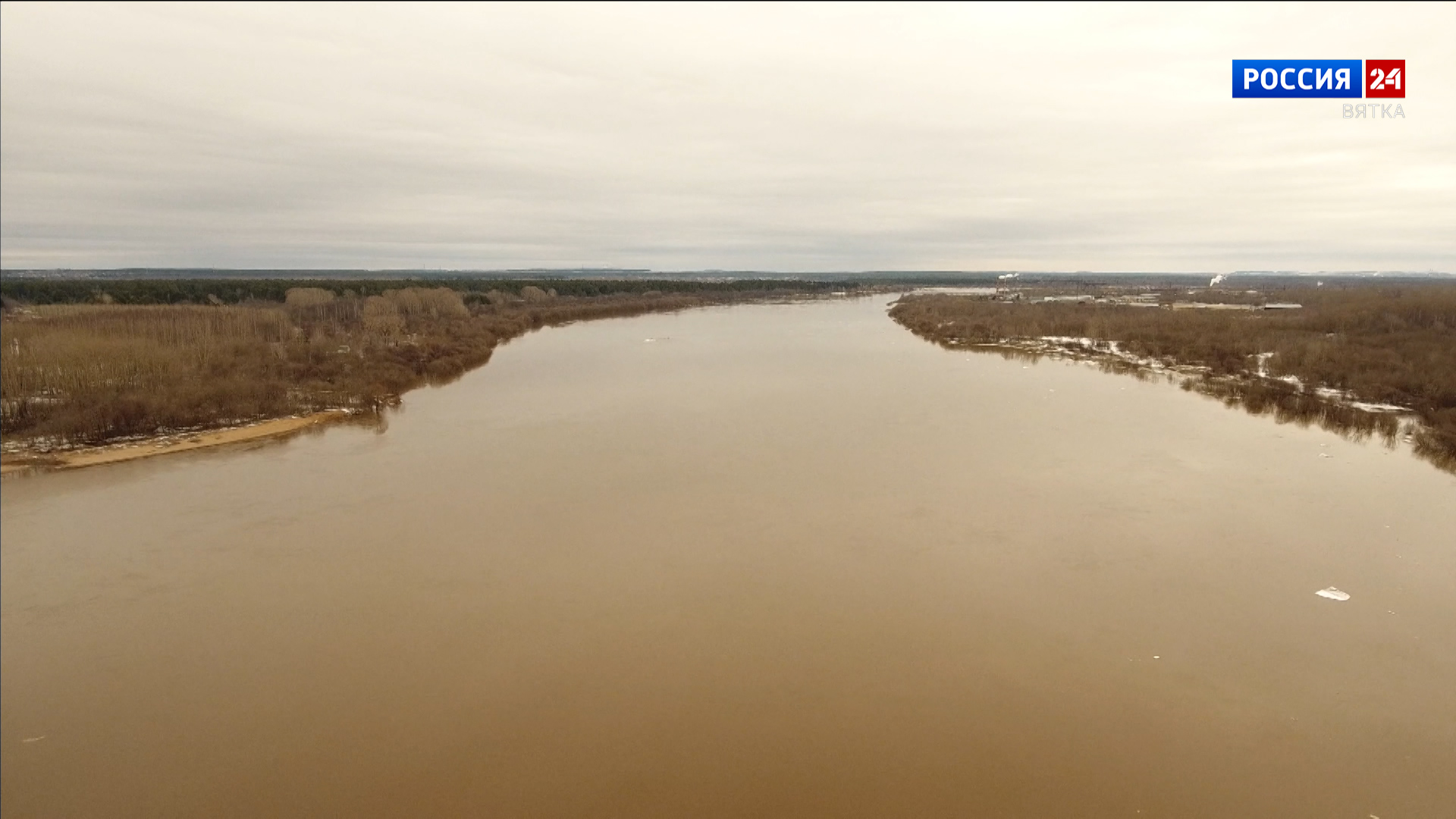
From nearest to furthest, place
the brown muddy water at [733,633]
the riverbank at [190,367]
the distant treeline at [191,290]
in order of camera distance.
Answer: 1. the brown muddy water at [733,633]
2. the riverbank at [190,367]
3. the distant treeline at [191,290]

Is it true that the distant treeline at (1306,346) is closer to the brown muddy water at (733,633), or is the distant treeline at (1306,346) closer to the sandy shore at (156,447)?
the brown muddy water at (733,633)

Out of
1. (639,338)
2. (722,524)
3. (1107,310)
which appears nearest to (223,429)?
(722,524)

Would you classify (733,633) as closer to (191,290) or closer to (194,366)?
(194,366)

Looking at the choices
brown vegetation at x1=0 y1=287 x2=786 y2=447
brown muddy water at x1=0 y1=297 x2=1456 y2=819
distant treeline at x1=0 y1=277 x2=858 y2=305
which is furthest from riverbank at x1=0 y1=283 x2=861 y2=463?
brown muddy water at x1=0 y1=297 x2=1456 y2=819

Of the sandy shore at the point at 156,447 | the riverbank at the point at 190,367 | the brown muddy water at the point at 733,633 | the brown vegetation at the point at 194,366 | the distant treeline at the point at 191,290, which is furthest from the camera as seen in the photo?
the distant treeline at the point at 191,290

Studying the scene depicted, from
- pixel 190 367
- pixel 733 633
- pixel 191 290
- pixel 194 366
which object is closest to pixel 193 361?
pixel 194 366

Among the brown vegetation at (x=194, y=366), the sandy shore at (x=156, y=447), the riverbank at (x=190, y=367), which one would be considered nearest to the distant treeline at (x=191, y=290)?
the riverbank at (x=190, y=367)

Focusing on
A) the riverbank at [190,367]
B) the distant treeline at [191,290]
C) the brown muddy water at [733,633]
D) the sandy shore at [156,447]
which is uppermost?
the distant treeline at [191,290]
